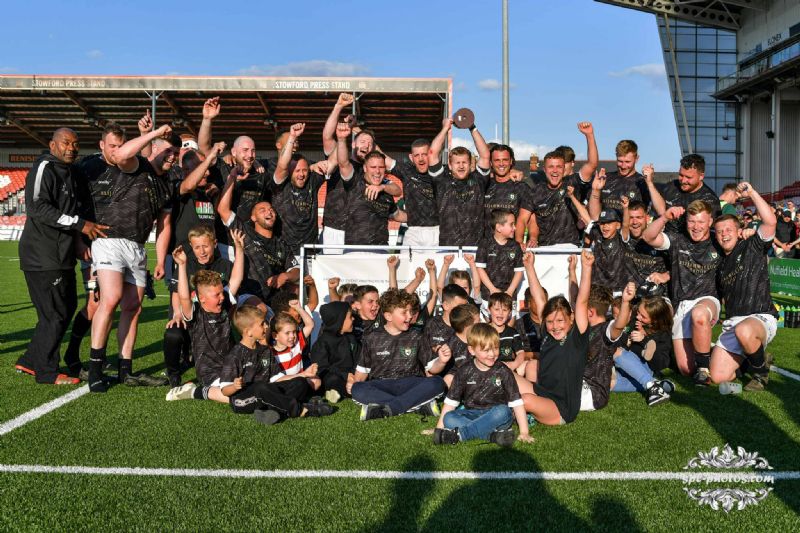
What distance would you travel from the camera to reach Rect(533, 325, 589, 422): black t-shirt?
543cm

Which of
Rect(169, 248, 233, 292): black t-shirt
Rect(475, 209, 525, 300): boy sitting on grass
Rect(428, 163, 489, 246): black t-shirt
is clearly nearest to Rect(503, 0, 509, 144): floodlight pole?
Rect(428, 163, 489, 246): black t-shirt

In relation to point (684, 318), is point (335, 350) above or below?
below

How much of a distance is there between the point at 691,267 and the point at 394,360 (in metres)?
3.35

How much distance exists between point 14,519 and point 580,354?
399 centimetres

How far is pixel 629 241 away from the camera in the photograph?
7730 millimetres

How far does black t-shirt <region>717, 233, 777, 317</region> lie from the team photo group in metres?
0.02

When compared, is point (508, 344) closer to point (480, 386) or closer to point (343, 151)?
point (480, 386)

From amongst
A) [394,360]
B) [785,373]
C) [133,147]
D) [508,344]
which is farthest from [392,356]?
[785,373]

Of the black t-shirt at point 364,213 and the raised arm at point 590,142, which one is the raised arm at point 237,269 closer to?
the black t-shirt at point 364,213

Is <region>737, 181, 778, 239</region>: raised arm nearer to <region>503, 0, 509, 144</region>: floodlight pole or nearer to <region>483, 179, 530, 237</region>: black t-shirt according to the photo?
→ <region>483, 179, 530, 237</region>: black t-shirt

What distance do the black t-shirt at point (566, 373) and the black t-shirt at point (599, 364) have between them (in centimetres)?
35

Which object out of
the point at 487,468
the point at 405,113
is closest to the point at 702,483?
the point at 487,468

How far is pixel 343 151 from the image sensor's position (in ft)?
25.6

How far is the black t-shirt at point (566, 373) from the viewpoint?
17.8 ft
